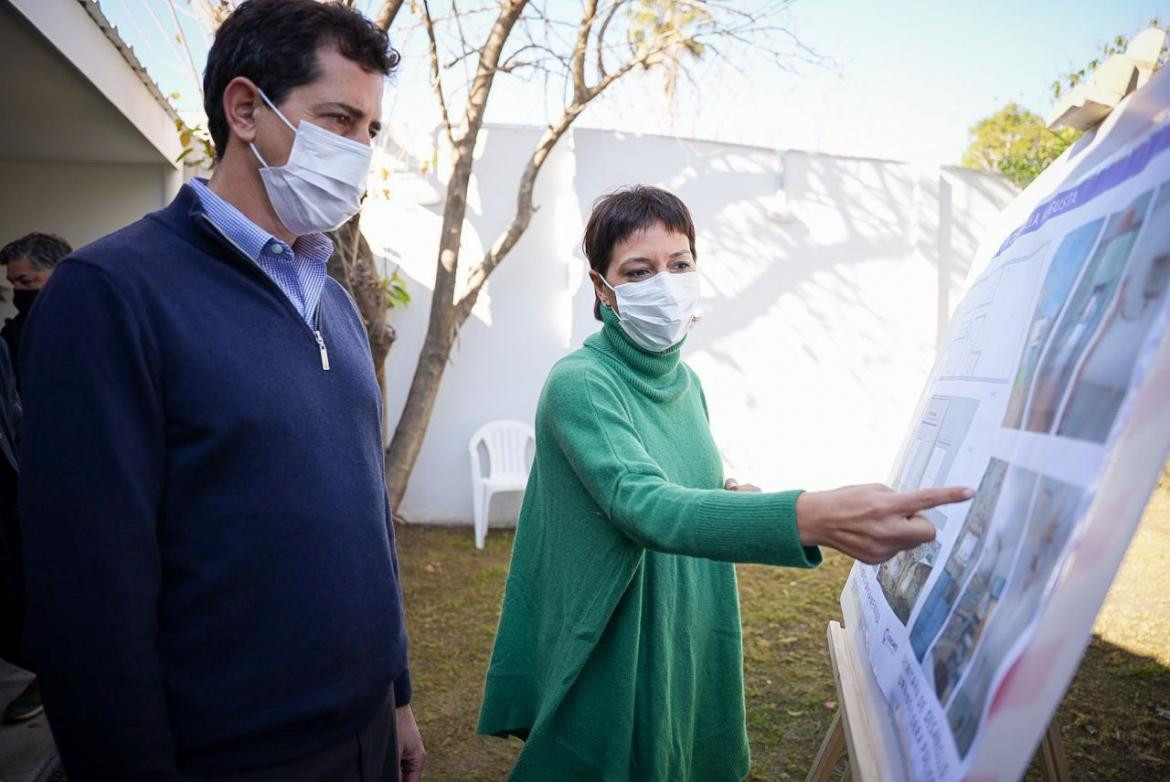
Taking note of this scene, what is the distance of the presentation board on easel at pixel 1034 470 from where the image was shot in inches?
32.5

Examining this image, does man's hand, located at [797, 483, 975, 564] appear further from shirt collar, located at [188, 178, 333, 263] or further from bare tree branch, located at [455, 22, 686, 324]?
bare tree branch, located at [455, 22, 686, 324]

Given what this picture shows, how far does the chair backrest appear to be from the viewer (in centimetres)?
647

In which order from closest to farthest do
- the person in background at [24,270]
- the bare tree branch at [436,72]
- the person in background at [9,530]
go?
the person in background at [9,530], the person in background at [24,270], the bare tree branch at [436,72]

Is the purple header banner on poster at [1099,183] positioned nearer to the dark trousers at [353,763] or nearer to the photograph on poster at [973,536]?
the photograph on poster at [973,536]

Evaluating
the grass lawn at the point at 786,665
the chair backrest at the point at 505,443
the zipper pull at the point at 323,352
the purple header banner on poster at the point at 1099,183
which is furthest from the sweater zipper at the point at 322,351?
the chair backrest at the point at 505,443

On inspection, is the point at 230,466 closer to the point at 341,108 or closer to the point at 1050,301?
the point at 341,108

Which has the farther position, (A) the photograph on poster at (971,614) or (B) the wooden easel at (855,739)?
(B) the wooden easel at (855,739)

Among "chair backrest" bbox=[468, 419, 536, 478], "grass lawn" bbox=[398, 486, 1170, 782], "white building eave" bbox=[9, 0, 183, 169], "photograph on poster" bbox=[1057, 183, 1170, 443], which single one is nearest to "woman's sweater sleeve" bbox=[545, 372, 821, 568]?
"photograph on poster" bbox=[1057, 183, 1170, 443]

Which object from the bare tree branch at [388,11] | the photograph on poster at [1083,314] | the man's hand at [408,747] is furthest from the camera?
the bare tree branch at [388,11]

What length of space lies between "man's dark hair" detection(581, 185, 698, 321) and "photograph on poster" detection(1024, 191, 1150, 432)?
912 millimetres

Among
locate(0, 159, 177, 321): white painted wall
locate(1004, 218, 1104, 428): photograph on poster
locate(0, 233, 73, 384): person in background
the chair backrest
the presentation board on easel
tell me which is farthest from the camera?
the chair backrest

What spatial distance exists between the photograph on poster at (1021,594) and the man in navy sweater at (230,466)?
918 millimetres

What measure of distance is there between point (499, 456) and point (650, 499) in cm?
525

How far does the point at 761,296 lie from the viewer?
23.2 ft
